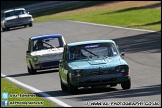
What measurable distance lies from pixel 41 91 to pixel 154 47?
14.6m

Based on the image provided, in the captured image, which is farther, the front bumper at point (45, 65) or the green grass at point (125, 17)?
the green grass at point (125, 17)

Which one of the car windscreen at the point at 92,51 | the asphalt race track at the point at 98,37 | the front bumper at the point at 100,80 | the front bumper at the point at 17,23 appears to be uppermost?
the car windscreen at the point at 92,51

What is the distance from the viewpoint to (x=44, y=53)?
24.7m

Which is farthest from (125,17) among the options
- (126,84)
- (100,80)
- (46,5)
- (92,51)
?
(100,80)

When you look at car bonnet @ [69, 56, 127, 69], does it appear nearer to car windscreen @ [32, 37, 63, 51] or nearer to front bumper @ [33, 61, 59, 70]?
front bumper @ [33, 61, 59, 70]

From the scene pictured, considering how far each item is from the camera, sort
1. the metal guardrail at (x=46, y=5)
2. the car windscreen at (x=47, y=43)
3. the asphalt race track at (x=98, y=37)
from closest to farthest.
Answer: the asphalt race track at (x=98, y=37) < the car windscreen at (x=47, y=43) < the metal guardrail at (x=46, y=5)

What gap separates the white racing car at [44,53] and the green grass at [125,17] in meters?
15.4

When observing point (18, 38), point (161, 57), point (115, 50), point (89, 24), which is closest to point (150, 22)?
point (89, 24)

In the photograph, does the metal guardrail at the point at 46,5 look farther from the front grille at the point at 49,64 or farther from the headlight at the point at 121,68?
the headlight at the point at 121,68

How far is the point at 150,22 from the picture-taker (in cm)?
4447

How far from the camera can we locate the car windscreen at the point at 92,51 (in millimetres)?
17484

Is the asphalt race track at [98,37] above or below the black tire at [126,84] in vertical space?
below

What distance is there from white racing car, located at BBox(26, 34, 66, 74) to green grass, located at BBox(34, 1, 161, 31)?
15.4 m

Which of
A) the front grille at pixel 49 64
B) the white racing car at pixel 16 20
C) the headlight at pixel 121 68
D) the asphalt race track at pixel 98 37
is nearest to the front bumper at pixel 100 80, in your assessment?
the headlight at pixel 121 68
